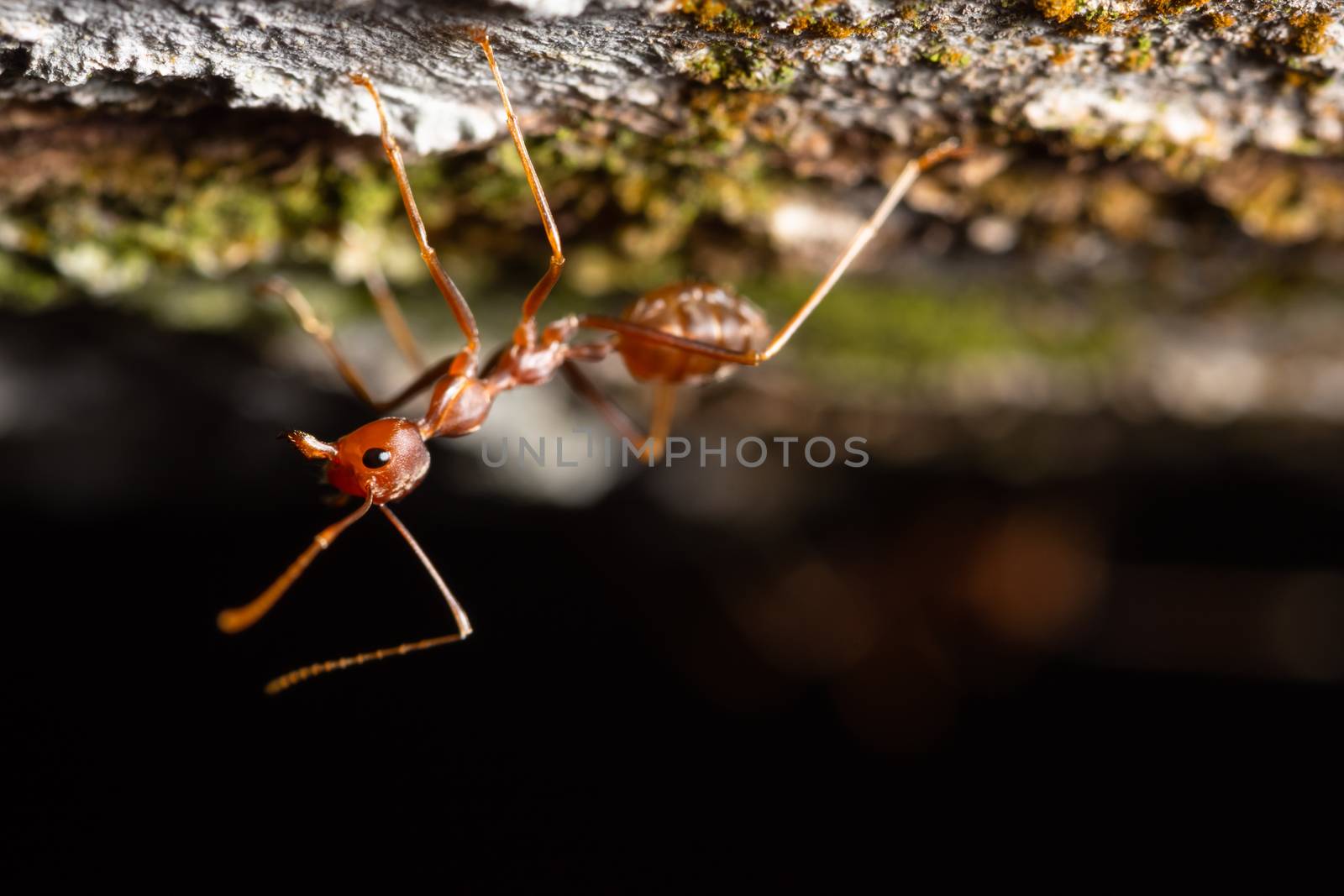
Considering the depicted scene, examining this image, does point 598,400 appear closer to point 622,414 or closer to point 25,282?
point 622,414

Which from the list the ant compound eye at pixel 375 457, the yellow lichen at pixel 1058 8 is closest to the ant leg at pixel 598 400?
the ant compound eye at pixel 375 457

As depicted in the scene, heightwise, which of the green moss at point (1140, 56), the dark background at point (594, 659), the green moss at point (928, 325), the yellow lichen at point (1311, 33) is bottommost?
the dark background at point (594, 659)

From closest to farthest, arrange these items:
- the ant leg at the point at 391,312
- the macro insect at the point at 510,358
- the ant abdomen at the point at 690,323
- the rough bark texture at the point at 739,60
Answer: the rough bark texture at the point at 739,60
the macro insect at the point at 510,358
the ant abdomen at the point at 690,323
the ant leg at the point at 391,312

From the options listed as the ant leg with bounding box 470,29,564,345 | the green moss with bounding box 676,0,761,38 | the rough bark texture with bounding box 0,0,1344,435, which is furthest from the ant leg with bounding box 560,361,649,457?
the green moss with bounding box 676,0,761,38

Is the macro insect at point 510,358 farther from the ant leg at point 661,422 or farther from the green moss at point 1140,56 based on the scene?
the green moss at point 1140,56

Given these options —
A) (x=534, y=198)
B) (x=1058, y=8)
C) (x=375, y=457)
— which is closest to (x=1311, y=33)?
(x=1058, y=8)

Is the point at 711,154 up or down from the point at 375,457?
up

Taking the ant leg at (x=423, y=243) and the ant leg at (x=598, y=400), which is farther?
the ant leg at (x=598, y=400)
